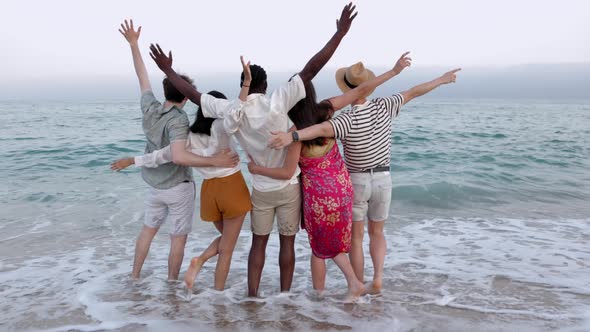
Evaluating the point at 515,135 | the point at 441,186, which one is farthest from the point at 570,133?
the point at 441,186

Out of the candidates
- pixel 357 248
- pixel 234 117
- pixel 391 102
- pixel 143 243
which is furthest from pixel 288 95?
pixel 143 243

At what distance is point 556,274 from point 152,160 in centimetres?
386

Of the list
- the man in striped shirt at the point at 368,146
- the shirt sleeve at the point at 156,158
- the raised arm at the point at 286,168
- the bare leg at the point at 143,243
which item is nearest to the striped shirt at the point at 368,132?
the man in striped shirt at the point at 368,146

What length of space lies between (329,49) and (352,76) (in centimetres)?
48

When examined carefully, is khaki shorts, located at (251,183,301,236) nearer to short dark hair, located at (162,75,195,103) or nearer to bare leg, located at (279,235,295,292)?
bare leg, located at (279,235,295,292)

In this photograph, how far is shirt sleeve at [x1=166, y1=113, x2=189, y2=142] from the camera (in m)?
3.90

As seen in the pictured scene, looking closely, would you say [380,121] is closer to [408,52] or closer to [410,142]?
[408,52]

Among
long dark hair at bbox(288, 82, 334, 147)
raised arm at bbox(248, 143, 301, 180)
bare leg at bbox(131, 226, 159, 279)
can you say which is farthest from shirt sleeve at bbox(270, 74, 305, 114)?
bare leg at bbox(131, 226, 159, 279)

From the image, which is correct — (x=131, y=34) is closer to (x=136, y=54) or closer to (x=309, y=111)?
(x=136, y=54)

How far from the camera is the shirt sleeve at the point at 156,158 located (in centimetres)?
405

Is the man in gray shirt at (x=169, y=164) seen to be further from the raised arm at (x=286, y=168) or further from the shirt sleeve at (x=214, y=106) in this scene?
the shirt sleeve at (x=214, y=106)

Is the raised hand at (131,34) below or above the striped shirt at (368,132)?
above

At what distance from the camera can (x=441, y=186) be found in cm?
980

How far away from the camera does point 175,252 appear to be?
4504mm
